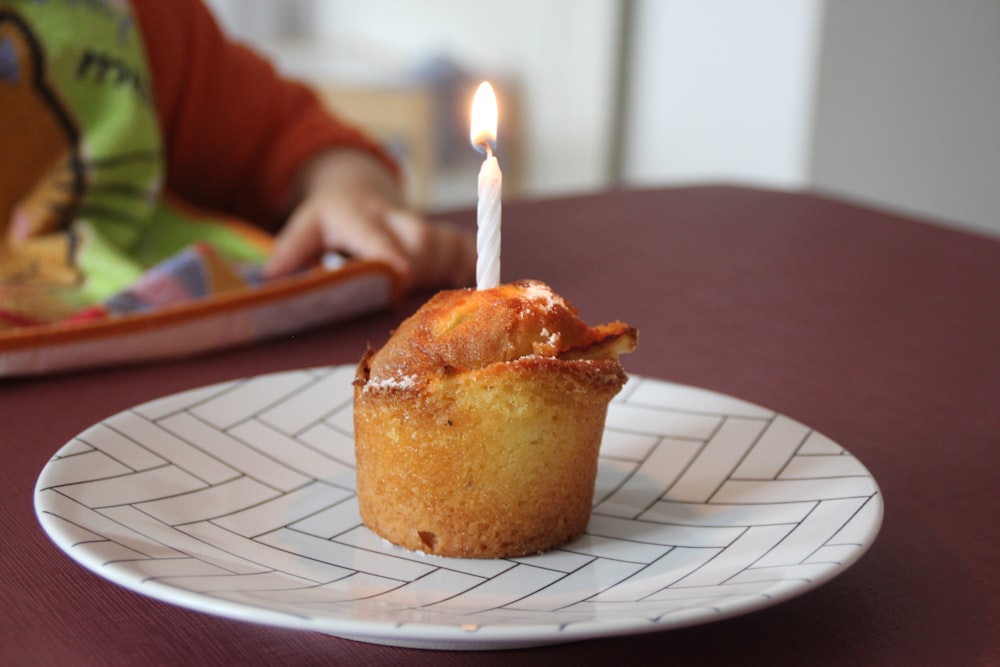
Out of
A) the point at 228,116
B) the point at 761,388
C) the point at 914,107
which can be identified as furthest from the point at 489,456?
the point at 914,107

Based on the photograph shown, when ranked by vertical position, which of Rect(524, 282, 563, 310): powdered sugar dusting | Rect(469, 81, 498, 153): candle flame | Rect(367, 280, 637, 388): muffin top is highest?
Rect(469, 81, 498, 153): candle flame

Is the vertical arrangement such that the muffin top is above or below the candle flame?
below

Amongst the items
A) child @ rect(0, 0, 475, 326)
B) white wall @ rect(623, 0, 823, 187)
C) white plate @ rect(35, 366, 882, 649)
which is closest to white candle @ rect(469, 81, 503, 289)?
white plate @ rect(35, 366, 882, 649)

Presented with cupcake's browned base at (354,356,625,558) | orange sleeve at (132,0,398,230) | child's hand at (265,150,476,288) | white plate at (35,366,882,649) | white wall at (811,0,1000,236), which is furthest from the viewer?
white wall at (811,0,1000,236)

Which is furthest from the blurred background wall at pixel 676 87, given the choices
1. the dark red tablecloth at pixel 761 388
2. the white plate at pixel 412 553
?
the white plate at pixel 412 553

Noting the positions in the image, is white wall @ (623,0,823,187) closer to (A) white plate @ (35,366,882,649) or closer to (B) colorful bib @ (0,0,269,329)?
(B) colorful bib @ (0,0,269,329)

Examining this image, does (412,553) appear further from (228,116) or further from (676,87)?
(676,87)
